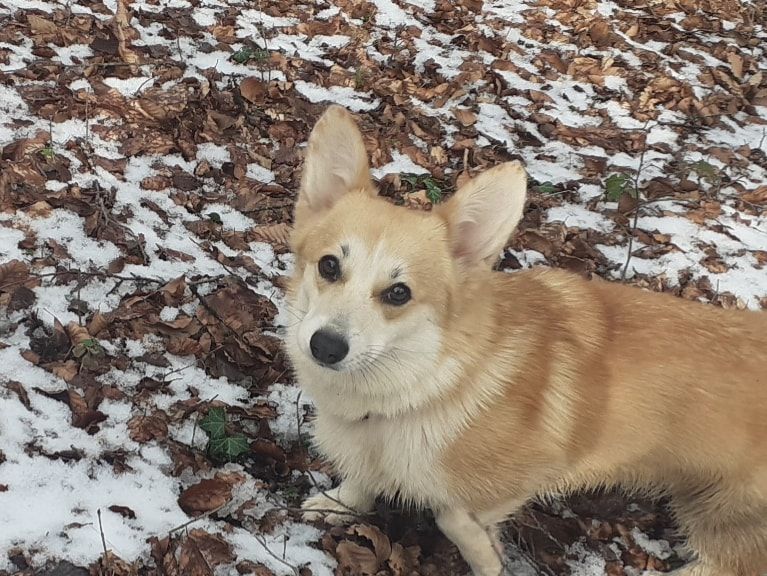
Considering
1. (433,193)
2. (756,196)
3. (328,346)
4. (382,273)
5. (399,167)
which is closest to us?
(328,346)

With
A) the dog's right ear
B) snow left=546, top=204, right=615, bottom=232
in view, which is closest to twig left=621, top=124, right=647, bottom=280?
snow left=546, top=204, right=615, bottom=232

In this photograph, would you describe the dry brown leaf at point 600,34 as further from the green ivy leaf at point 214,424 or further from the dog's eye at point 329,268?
the green ivy leaf at point 214,424

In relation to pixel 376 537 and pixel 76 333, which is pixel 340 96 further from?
pixel 376 537

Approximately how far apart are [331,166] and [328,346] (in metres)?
0.85

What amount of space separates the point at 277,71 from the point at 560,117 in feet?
8.09

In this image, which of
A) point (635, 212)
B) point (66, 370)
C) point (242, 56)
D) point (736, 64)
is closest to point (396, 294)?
point (66, 370)

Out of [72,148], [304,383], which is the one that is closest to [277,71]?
[72,148]

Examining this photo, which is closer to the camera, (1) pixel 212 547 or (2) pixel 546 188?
(1) pixel 212 547

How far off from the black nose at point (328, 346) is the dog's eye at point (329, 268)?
298mm

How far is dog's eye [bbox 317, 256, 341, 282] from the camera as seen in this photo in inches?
101

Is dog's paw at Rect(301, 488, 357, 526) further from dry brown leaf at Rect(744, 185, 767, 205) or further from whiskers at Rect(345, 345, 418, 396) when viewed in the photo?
dry brown leaf at Rect(744, 185, 767, 205)

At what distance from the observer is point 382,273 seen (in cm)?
251

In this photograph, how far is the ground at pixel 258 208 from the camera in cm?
289

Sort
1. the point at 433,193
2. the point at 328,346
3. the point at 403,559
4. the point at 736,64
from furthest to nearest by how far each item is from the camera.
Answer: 1. the point at 736,64
2. the point at 433,193
3. the point at 403,559
4. the point at 328,346
